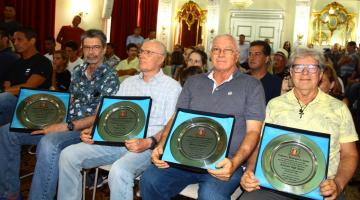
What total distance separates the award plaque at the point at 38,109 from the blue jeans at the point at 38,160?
0.42 ft

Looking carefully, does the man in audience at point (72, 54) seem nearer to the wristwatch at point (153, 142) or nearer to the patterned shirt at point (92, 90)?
the patterned shirt at point (92, 90)

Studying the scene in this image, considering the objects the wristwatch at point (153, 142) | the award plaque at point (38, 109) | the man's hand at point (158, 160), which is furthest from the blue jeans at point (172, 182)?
the award plaque at point (38, 109)

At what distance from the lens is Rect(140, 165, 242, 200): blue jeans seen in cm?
212

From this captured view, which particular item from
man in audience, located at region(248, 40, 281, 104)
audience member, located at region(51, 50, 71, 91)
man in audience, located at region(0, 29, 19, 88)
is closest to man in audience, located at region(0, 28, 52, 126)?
man in audience, located at region(0, 29, 19, 88)

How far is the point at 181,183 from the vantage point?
223 cm

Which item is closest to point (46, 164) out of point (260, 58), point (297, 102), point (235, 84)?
point (235, 84)

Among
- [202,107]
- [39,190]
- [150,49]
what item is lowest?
[39,190]

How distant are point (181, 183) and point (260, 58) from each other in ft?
6.24

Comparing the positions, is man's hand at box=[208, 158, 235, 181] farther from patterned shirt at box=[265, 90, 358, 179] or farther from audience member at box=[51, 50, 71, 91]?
audience member at box=[51, 50, 71, 91]

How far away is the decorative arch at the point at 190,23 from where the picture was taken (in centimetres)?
1391

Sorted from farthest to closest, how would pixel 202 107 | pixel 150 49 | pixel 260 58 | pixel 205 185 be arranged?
1. pixel 260 58
2. pixel 150 49
3. pixel 202 107
4. pixel 205 185

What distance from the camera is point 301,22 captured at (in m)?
12.6

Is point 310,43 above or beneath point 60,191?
above

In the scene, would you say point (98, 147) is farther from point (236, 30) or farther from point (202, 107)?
point (236, 30)
